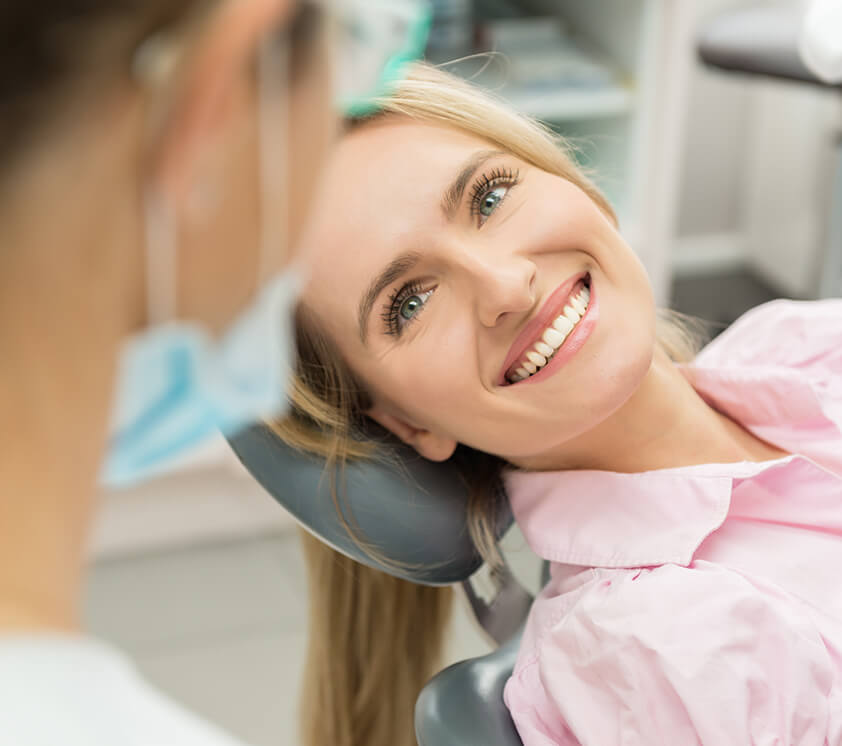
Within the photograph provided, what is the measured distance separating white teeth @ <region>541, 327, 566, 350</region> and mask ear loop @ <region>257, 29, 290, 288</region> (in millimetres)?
483

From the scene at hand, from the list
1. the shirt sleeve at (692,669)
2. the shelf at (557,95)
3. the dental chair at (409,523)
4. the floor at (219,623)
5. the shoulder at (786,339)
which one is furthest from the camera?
the shelf at (557,95)

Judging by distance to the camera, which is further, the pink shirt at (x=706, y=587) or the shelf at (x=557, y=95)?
the shelf at (x=557, y=95)

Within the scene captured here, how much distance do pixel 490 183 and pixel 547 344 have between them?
0.50 ft

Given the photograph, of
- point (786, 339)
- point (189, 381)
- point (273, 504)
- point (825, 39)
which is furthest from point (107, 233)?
point (273, 504)

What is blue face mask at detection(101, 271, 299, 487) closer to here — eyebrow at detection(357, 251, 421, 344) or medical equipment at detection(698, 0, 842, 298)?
eyebrow at detection(357, 251, 421, 344)

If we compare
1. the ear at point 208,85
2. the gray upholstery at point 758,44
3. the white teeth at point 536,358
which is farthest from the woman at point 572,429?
the gray upholstery at point 758,44

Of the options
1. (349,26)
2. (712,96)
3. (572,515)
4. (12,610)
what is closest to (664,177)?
(712,96)

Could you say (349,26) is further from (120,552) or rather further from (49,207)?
(120,552)

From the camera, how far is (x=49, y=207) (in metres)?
0.44

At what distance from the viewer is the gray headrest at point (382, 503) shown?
100cm

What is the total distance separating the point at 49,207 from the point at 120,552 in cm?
192

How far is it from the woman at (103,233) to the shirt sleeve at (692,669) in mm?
474

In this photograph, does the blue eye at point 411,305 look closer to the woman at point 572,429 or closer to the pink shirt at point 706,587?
the woman at point 572,429

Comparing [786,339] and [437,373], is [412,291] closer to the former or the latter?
[437,373]
